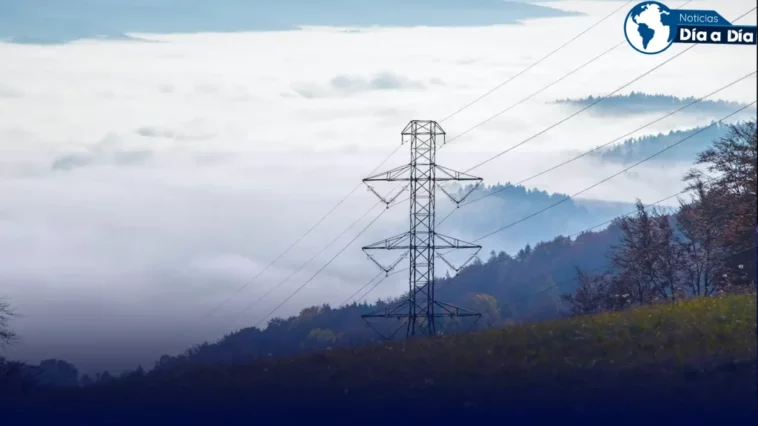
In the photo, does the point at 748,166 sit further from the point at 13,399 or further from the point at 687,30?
the point at 13,399

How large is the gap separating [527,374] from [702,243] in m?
44.0

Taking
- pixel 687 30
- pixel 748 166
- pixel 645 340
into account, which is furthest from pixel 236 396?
pixel 748 166

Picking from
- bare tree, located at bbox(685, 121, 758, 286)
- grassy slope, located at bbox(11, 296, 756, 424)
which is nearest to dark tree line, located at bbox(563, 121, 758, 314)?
bare tree, located at bbox(685, 121, 758, 286)

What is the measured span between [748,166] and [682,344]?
36.0 meters

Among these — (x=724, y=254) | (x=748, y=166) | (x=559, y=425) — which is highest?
(x=748, y=166)

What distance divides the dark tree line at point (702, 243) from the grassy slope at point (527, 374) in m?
26.6

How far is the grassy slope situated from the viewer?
79.6ft

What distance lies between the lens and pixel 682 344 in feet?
88.5

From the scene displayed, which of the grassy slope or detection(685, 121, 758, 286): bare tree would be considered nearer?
the grassy slope

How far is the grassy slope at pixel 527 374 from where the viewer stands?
24250 millimetres

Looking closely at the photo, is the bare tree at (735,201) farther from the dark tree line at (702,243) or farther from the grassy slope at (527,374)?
the grassy slope at (527,374)

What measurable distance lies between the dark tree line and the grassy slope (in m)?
26.6

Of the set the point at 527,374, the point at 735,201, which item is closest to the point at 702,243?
the point at 735,201

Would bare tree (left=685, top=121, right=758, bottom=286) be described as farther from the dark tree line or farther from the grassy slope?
the grassy slope
